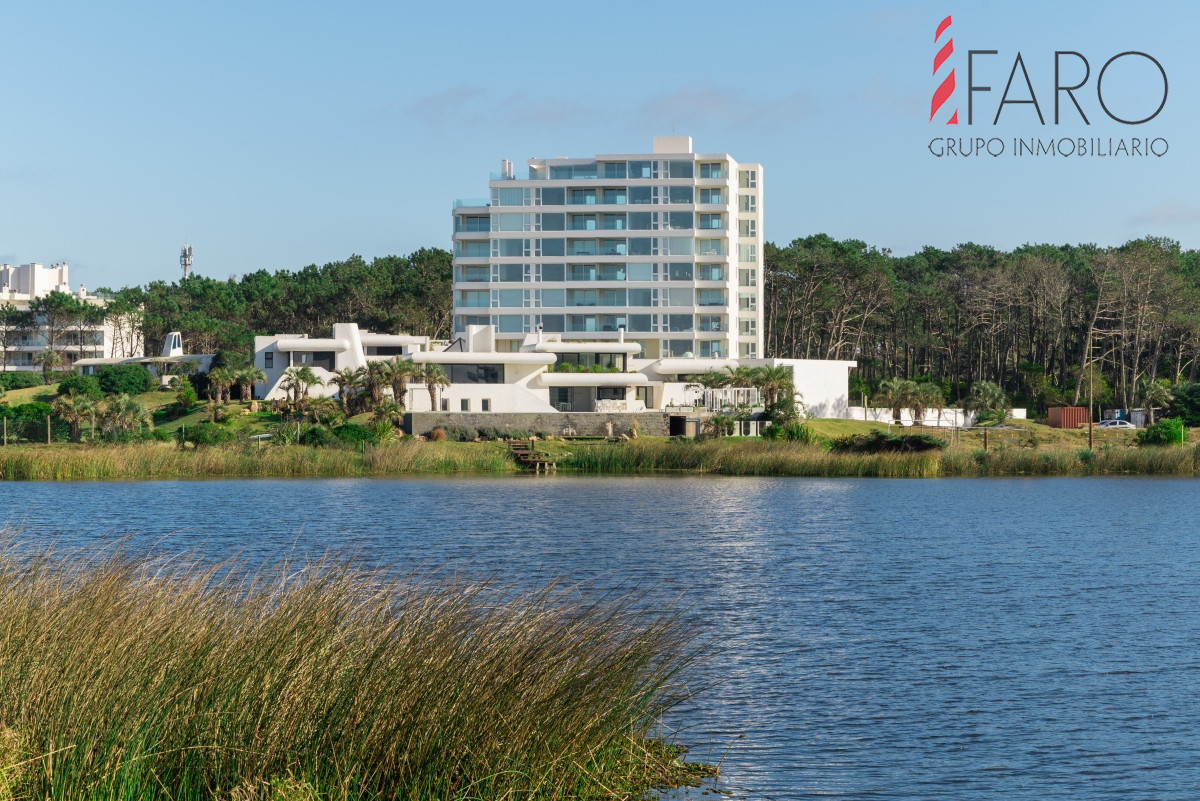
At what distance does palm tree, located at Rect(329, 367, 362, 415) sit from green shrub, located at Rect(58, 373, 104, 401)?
52.1 ft

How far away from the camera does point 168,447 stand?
58.8 metres

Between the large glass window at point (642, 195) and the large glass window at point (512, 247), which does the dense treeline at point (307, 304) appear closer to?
the large glass window at point (512, 247)

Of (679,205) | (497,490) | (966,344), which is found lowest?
(497,490)

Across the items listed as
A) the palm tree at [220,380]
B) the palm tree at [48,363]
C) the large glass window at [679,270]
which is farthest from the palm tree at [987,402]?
the palm tree at [48,363]

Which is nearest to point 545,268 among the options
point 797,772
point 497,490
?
point 497,490

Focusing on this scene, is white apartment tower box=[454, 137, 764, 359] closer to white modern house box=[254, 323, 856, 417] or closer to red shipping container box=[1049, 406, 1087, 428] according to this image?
white modern house box=[254, 323, 856, 417]

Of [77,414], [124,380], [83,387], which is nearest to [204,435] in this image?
[77,414]

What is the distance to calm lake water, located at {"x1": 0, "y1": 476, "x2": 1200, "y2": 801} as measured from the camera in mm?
13352

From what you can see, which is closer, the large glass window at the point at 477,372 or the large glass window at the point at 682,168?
the large glass window at the point at 477,372

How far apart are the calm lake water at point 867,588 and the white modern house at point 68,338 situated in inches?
3174

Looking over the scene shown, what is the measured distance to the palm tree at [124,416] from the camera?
6925 centimetres

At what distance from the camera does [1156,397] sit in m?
83.3

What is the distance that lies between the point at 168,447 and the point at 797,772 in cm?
5112

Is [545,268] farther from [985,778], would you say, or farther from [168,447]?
[985,778]
